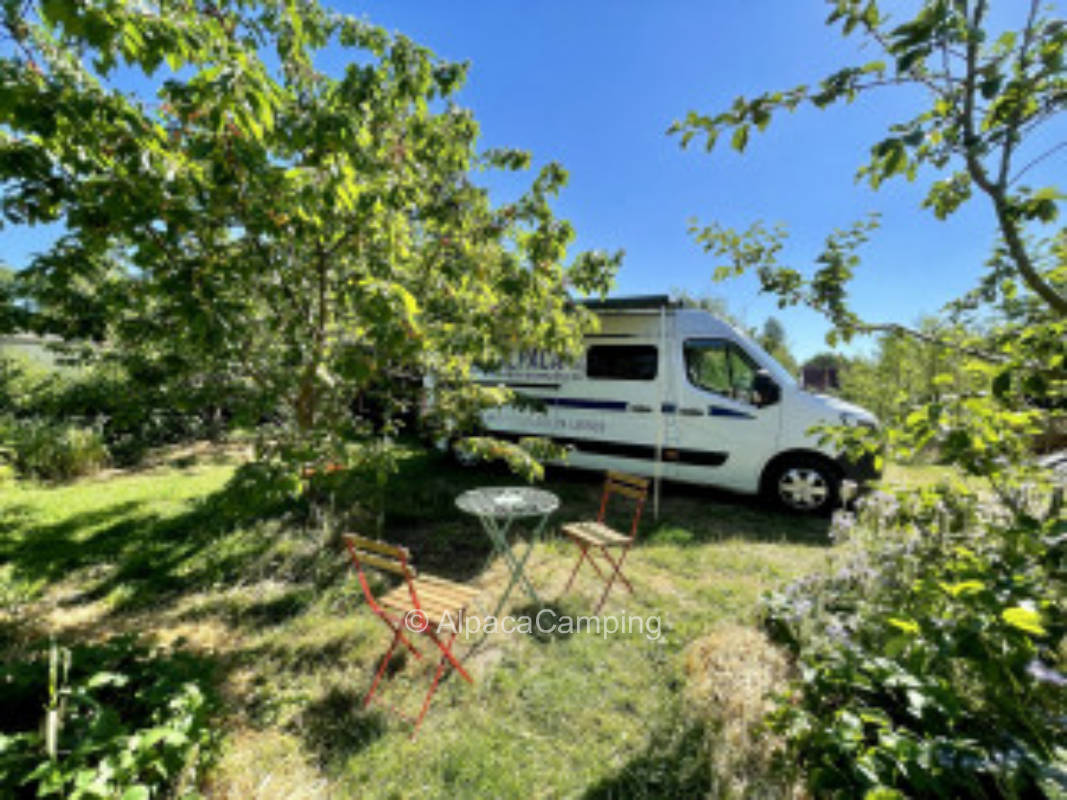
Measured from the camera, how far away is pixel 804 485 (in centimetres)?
539

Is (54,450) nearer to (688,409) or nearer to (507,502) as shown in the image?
(507,502)

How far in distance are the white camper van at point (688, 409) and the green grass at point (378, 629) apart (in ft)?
2.02

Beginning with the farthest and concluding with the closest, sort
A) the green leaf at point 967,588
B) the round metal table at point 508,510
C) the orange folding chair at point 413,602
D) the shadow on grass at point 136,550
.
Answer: the shadow on grass at point 136,550 → the round metal table at point 508,510 → the orange folding chair at point 413,602 → the green leaf at point 967,588

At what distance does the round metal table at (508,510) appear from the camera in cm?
314

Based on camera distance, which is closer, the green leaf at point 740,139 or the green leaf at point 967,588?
the green leaf at point 967,588

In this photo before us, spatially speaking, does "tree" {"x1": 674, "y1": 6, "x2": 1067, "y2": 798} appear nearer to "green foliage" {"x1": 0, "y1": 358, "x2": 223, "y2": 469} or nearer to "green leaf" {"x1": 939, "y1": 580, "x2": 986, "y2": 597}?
"green leaf" {"x1": 939, "y1": 580, "x2": 986, "y2": 597}

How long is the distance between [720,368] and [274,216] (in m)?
5.14

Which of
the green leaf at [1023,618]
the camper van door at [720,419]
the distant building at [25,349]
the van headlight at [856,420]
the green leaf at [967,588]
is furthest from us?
the distant building at [25,349]

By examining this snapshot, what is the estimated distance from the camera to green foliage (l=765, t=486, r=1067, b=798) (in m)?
1.09

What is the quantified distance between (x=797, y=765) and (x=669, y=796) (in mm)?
547

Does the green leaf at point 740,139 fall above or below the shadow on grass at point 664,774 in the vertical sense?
above

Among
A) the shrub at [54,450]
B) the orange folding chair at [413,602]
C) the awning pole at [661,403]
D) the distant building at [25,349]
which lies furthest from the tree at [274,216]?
the distant building at [25,349]

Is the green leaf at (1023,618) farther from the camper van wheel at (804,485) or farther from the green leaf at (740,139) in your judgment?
the camper van wheel at (804,485)

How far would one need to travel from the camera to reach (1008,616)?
0.93 metres
